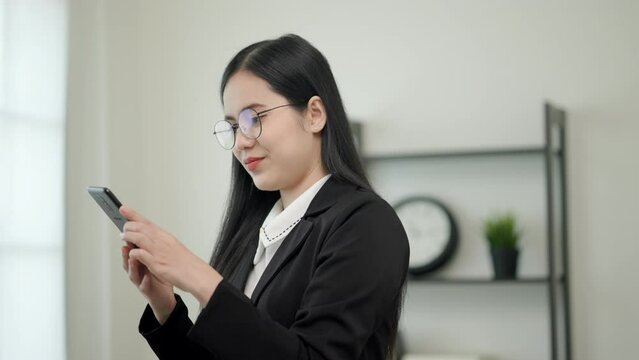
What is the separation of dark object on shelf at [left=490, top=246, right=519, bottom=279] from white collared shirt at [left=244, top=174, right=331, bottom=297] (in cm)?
201

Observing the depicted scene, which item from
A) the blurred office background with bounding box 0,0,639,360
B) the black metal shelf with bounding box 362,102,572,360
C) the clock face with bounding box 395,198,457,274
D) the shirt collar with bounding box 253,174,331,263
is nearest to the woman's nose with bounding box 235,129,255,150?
the shirt collar with bounding box 253,174,331,263

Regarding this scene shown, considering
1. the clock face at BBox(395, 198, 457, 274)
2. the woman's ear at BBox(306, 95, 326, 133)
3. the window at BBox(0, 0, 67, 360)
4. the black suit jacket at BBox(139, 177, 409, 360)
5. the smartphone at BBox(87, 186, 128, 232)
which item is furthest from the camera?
the clock face at BBox(395, 198, 457, 274)

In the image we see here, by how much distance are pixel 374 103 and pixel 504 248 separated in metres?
0.76

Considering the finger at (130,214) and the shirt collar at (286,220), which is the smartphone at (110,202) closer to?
the finger at (130,214)

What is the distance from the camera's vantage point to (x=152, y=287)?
1297 millimetres

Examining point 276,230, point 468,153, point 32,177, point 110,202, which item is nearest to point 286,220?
point 276,230

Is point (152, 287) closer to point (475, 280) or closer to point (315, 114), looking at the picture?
point (315, 114)

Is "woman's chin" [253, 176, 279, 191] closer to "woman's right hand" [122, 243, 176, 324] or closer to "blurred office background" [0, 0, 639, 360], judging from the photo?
"woman's right hand" [122, 243, 176, 324]

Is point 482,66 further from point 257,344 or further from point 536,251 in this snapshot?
point 257,344

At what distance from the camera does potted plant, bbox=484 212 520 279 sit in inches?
128

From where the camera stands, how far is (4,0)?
302 centimetres

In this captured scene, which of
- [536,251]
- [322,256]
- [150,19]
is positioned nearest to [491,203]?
[536,251]

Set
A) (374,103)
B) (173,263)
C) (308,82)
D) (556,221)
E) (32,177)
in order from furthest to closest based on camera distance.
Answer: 1. (374,103)
2. (556,221)
3. (32,177)
4. (308,82)
5. (173,263)

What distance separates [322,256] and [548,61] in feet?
8.03
